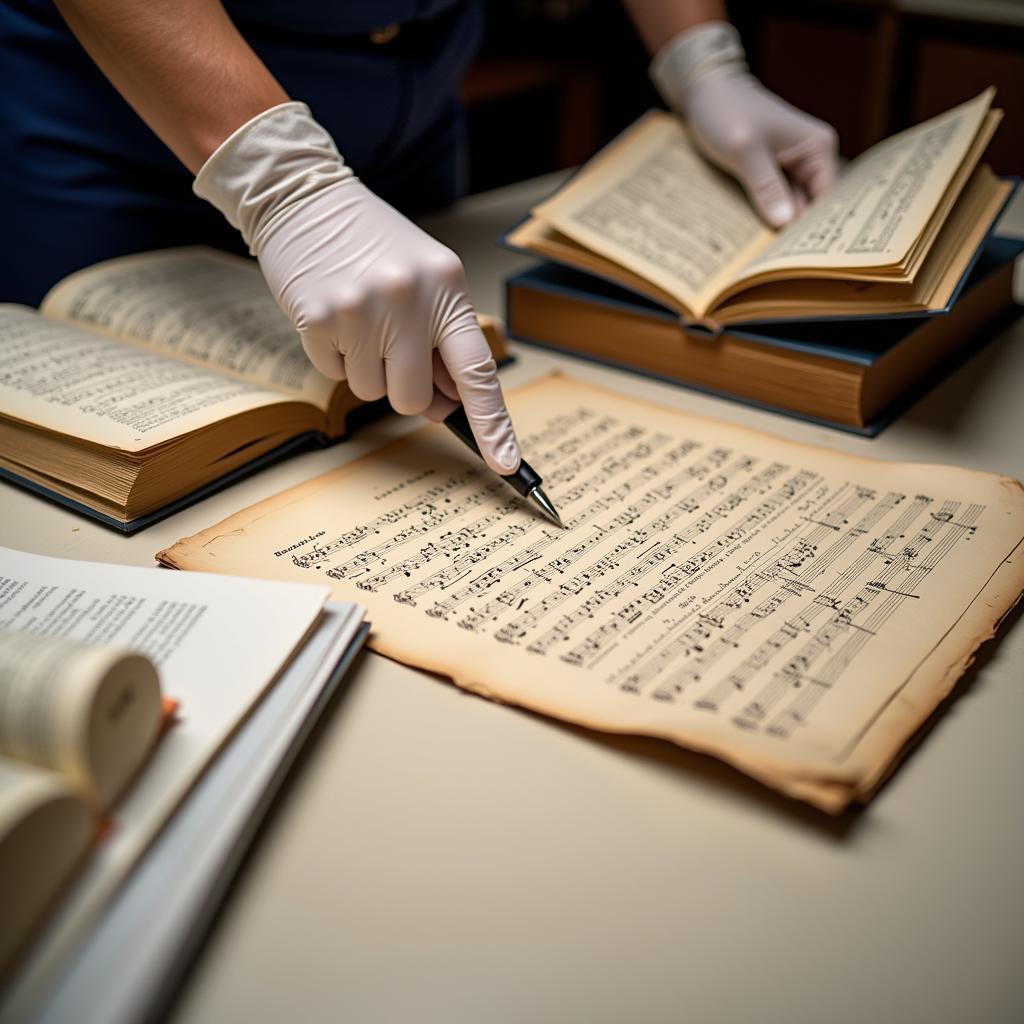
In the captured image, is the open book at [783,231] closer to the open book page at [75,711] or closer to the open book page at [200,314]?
the open book page at [200,314]

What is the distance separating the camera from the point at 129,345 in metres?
0.99

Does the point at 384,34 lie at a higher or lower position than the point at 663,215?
higher

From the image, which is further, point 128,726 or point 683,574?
point 683,574

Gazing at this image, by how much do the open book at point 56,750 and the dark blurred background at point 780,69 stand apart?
6.88 feet

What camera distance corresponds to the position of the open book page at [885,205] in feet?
2.98

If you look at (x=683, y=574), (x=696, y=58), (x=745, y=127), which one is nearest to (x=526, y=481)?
(x=683, y=574)

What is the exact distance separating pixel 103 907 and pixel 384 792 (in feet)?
0.54

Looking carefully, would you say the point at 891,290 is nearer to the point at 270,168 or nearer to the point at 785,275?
the point at 785,275

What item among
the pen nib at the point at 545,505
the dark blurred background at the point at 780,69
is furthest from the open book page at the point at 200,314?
the dark blurred background at the point at 780,69

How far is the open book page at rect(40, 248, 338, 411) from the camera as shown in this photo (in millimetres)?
963

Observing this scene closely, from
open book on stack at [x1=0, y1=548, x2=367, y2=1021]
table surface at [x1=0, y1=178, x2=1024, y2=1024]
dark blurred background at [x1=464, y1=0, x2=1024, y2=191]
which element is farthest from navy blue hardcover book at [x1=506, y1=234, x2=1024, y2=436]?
dark blurred background at [x1=464, y1=0, x2=1024, y2=191]

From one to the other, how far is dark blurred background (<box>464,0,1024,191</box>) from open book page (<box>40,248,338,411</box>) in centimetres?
167

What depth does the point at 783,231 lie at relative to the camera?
→ 3.68ft

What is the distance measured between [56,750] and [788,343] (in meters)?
0.75
